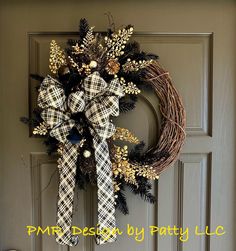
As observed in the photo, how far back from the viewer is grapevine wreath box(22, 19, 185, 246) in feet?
3.31

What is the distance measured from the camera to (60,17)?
1155mm

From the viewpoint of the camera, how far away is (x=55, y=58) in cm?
107

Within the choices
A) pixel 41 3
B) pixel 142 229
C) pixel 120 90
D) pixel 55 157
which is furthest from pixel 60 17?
pixel 142 229

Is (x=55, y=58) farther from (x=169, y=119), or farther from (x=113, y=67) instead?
(x=169, y=119)

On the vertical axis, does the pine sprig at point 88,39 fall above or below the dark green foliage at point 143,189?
above

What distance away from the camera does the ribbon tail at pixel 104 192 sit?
3.40 feet

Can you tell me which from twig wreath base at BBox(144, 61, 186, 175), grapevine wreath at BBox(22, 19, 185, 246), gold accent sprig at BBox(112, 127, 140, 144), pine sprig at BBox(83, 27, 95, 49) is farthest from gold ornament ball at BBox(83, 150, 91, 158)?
pine sprig at BBox(83, 27, 95, 49)

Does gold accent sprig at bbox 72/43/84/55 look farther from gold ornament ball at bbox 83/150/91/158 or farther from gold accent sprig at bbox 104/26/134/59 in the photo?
gold ornament ball at bbox 83/150/91/158

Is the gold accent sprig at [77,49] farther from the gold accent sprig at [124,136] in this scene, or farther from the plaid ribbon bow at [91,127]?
the gold accent sprig at [124,136]

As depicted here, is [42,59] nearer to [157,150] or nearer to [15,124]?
[15,124]

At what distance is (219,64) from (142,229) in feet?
2.14

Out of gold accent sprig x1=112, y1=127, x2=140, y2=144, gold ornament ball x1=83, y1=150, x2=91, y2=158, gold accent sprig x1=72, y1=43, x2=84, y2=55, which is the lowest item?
gold ornament ball x1=83, y1=150, x2=91, y2=158

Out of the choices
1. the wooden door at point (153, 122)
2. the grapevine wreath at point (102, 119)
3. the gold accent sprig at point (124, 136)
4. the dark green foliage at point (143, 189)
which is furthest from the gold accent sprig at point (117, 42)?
the dark green foliage at point (143, 189)

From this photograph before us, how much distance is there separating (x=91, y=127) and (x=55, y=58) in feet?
0.82
